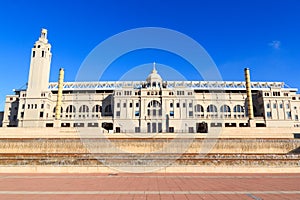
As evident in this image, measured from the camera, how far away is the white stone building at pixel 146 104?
63.9 m

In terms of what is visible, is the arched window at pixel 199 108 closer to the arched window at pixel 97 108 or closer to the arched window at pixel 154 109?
the arched window at pixel 154 109

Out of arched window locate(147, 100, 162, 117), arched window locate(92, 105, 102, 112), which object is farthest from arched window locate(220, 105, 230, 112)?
arched window locate(92, 105, 102, 112)

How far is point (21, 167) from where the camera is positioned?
1755 centimetres

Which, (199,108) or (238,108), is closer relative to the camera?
(199,108)

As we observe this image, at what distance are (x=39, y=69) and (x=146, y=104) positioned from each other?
37.8m

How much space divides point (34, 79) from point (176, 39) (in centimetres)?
6347

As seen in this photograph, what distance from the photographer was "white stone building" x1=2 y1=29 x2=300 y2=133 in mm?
63875

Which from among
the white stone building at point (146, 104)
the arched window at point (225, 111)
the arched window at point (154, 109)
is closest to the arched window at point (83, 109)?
the white stone building at point (146, 104)

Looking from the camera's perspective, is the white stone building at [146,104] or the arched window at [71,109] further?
the arched window at [71,109]

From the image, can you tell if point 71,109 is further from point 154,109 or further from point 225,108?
point 225,108

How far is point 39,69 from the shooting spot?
242ft

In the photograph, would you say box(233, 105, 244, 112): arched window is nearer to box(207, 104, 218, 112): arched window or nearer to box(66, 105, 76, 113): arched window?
box(207, 104, 218, 112): arched window

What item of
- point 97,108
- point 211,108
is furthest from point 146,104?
point 211,108

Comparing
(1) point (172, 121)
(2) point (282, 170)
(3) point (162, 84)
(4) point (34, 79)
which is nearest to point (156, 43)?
(2) point (282, 170)
